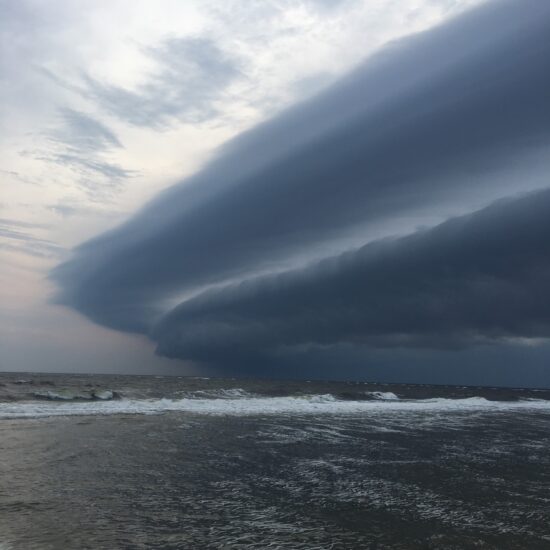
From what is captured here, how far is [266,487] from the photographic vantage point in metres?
14.5

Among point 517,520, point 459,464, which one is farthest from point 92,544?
point 459,464

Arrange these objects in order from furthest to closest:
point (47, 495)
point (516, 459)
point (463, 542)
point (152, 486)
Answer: point (516, 459) < point (152, 486) < point (47, 495) < point (463, 542)

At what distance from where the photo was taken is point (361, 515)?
38.6 feet

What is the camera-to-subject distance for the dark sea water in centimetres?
1018

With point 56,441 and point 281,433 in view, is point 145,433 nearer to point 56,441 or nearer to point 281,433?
point 56,441

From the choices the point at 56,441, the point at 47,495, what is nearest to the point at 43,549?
the point at 47,495

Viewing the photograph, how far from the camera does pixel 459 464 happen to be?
19.0 m

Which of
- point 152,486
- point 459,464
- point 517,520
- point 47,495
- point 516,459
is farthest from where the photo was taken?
point 516,459

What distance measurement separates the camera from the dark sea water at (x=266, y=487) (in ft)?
33.4

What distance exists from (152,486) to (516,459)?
15322 millimetres

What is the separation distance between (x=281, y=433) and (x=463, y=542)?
59.2ft

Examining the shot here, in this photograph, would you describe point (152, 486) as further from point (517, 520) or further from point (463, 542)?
point (517, 520)

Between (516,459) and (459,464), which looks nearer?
(459,464)

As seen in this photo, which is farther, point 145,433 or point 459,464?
point 145,433
